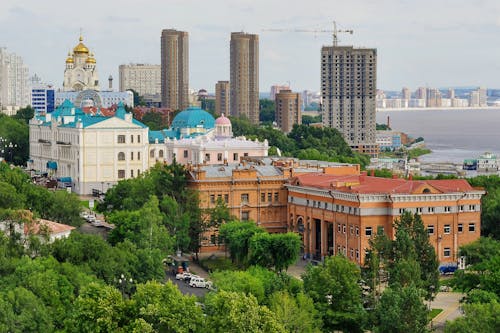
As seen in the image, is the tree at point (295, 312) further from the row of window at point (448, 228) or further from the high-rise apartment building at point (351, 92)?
the high-rise apartment building at point (351, 92)

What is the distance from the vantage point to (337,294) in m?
47.2

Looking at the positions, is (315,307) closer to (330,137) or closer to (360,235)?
(360,235)

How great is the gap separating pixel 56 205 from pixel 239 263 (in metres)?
11.6

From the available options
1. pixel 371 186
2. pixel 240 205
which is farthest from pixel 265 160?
pixel 371 186

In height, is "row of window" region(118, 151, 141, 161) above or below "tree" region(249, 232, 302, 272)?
above

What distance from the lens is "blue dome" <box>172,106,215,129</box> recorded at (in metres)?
108

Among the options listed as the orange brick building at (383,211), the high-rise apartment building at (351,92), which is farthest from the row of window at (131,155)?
the high-rise apartment building at (351,92)

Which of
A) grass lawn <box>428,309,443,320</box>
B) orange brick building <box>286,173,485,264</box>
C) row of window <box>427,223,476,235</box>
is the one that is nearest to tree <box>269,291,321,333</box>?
grass lawn <box>428,309,443,320</box>

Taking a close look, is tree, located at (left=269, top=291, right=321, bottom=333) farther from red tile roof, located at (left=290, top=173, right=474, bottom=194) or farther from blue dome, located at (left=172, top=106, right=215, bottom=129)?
blue dome, located at (left=172, top=106, right=215, bottom=129)

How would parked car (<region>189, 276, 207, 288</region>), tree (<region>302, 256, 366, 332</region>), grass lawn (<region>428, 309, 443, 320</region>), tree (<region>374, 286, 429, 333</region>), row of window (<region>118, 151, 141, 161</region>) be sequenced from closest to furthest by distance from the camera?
tree (<region>374, 286, 429, 333</region>) → tree (<region>302, 256, 366, 332</region>) → grass lawn (<region>428, 309, 443, 320</region>) → parked car (<region>189, 276, 207, 288</region>) → row of window (<region>118, 151, 141, 161</region>)

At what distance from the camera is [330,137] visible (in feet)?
495

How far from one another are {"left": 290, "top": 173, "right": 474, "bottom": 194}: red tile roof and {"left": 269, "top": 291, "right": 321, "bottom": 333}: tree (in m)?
19.8

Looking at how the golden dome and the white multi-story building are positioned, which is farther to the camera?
the golden dome

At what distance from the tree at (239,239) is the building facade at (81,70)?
309ft
